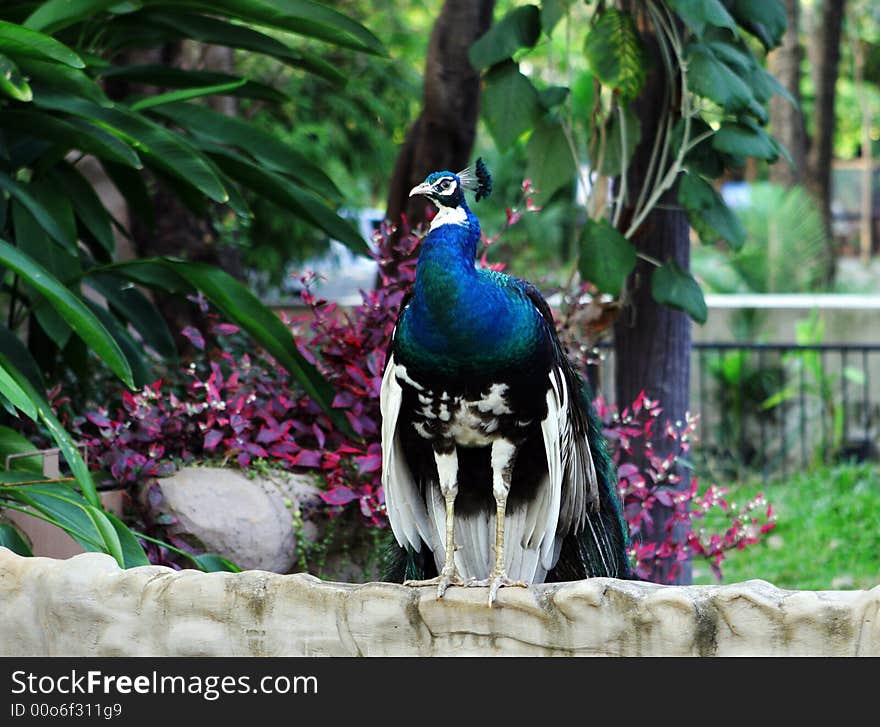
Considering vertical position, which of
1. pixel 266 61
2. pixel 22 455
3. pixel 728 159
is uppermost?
pixel 266 61

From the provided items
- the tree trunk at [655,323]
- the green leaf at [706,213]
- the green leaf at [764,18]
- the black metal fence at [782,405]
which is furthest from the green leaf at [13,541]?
the black metal fence at [782,405]

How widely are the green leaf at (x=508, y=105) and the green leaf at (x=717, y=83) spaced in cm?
54

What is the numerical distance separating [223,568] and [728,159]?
2125mm

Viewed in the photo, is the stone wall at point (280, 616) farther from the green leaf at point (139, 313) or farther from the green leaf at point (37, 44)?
the green leaf at point (139, 313)

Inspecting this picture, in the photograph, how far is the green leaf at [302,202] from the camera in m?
4.24

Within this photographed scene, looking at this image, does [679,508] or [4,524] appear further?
[679,508]

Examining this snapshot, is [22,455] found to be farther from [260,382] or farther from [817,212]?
[817,212]

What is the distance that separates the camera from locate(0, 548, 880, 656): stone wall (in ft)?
8.23

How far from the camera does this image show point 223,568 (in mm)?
3389

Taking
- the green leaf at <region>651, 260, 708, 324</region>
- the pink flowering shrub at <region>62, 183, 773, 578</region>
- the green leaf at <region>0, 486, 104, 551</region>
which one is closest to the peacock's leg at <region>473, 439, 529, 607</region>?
the pink flowering shrub at <region>62, 183, 773, 578</region>

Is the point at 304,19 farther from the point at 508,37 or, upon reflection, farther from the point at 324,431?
the point at 324,431

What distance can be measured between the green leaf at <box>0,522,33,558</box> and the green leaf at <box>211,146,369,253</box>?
1564 mm
